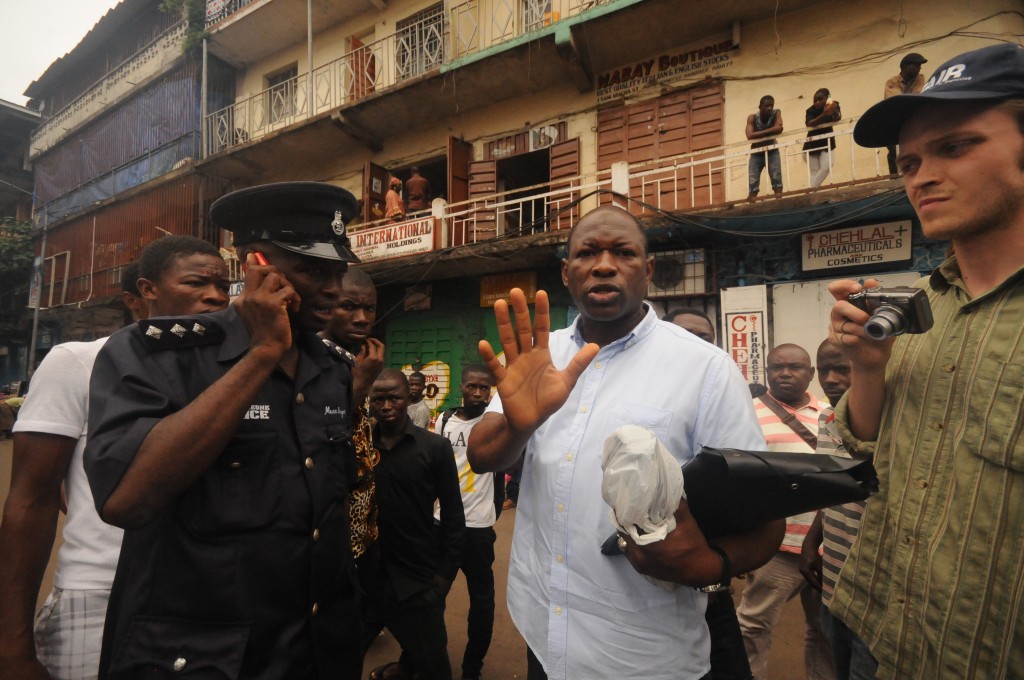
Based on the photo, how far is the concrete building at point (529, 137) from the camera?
21.7 ft

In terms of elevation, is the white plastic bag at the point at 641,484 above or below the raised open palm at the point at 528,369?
below

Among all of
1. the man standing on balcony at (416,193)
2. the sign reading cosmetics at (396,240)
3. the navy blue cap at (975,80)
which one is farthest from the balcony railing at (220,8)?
the navy blue cap at (975,80)

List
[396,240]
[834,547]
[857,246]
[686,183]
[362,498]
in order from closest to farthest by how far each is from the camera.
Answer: [362,498], [834,547], [857,246], [686,183], [396,240]

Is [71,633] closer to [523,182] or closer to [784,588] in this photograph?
[784,588]

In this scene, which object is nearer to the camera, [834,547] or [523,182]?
[834,547]

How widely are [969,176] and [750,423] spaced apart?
77 cm

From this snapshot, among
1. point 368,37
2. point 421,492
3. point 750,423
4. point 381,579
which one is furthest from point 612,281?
point 368,37

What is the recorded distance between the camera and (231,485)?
1.25 meters

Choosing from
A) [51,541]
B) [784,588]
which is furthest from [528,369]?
[784,588]

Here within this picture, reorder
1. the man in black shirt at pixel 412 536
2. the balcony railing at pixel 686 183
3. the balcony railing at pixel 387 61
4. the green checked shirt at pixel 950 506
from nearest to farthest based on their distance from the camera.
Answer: the green checked shirt at pixel 950 506
the man in black shirt at pixel 412 536
the balcony railing at pixel 686 183
the balcony railing at pixel 387 61

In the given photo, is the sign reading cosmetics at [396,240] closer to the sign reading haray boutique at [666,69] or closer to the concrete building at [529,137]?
the concrete building at [529,137]

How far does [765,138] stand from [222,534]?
749cm

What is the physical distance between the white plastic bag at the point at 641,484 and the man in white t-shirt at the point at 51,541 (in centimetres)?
160

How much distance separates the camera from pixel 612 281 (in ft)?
5.21
